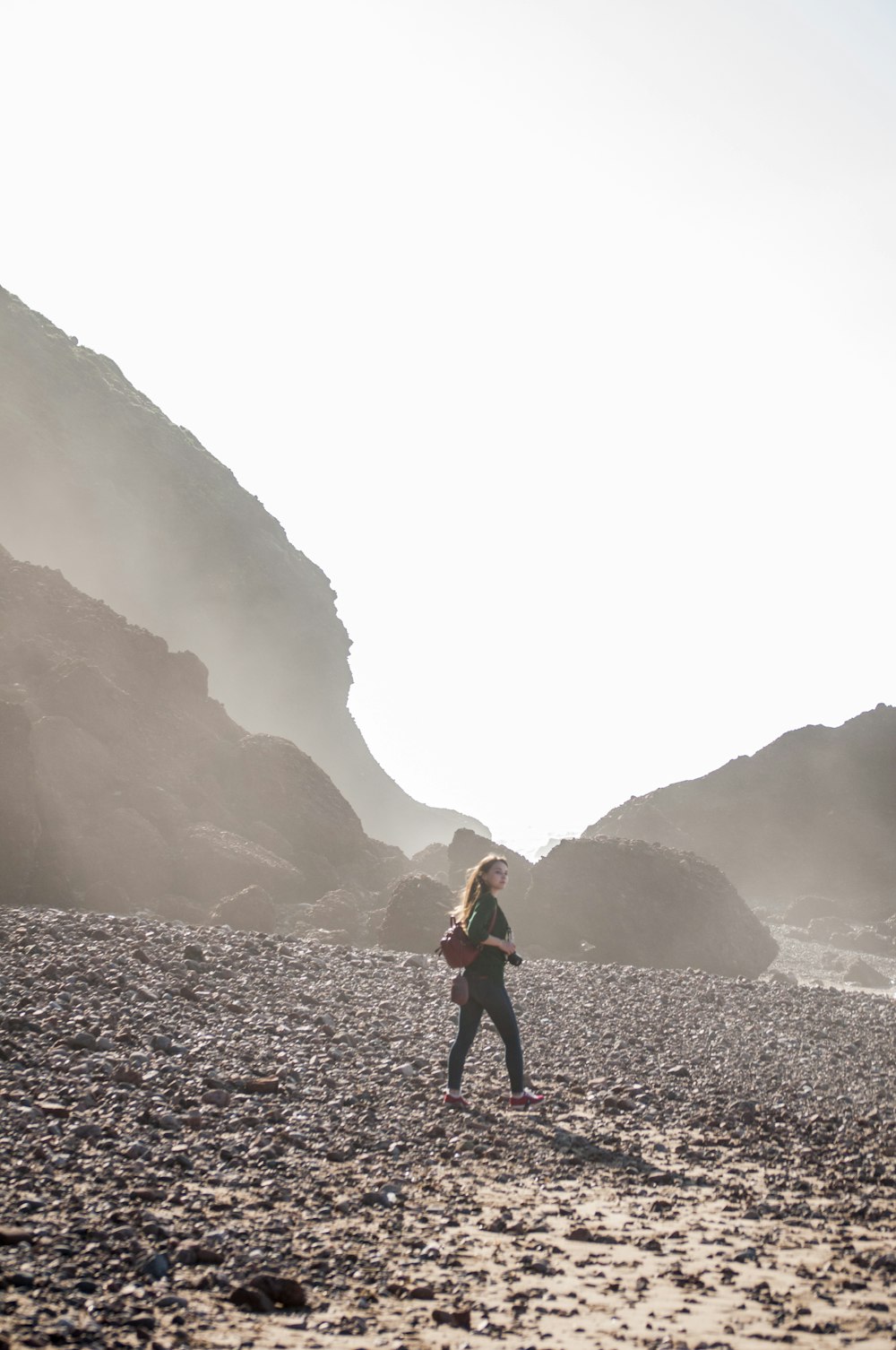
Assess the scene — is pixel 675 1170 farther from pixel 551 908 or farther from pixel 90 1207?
pixel 551 908

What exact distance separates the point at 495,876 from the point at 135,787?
69.1 feet

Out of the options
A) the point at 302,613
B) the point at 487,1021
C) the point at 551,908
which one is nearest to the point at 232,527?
the point at 302,613

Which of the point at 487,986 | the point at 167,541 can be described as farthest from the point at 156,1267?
the point at 167,541

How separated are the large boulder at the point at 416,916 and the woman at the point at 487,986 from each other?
15.6m

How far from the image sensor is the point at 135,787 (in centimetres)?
2984

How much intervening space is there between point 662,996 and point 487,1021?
21.2 ft

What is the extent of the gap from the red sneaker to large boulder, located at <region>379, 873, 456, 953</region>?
50.8ft

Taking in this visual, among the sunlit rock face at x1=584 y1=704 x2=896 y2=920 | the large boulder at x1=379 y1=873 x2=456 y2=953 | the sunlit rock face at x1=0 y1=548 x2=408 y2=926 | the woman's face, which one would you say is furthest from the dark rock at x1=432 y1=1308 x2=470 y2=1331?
the sunlit rock face at x1=584 y1=704 x2=896 y2=920

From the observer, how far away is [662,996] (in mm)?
21281

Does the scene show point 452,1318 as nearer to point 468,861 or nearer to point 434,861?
point 468,861

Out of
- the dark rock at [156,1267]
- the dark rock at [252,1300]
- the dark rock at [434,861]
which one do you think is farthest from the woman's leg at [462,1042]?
the dark rock at [434,861]

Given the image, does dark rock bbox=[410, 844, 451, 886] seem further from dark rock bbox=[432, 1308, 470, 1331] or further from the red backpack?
dark rock bbox=[432, 1308, 470, 1331]

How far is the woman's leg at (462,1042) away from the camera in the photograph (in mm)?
11023

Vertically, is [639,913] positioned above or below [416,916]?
above
